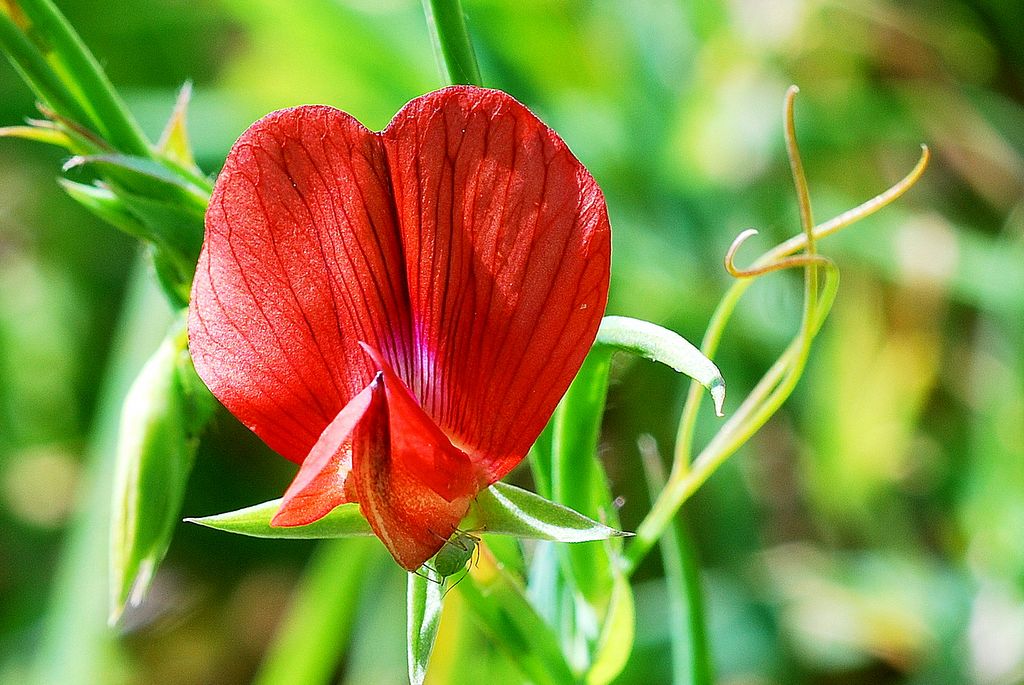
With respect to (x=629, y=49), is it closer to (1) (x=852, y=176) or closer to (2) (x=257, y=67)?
(1) (x=852, y=176)

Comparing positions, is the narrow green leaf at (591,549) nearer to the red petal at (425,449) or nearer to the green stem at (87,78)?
the red petal at (425,449)

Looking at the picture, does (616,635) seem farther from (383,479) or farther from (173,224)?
(173,224)

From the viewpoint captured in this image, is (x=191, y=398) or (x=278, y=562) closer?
(x=191, y=398)

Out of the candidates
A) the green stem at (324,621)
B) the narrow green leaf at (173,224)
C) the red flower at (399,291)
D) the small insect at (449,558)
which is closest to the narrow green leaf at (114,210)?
the narrow green leaf at (173,224)

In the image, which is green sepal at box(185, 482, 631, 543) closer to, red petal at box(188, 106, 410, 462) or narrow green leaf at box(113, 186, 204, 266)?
red petal at box(188, 106, 410, 462)

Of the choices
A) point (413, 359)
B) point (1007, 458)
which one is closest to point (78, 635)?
point (413, 359)

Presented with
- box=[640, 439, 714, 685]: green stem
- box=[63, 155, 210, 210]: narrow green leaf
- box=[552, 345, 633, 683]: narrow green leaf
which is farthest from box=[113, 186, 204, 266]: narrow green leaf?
box=[640, 439, 714, 685]: green stem
